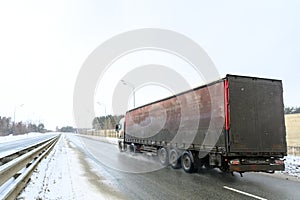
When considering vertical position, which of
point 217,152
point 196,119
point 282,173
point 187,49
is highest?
point 187,49

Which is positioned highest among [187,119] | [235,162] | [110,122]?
[110,122]

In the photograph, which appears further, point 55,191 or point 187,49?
point 187,49

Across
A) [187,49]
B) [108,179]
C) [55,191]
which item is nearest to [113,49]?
[187,49]

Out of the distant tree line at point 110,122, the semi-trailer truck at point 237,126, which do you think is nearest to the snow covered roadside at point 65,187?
the semi-trailer truck at point 237,126

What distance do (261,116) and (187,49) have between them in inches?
525

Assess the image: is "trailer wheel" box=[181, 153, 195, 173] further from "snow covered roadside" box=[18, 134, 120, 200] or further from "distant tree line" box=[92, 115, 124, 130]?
"distant tree line" box=[92, 115, 124, 130]

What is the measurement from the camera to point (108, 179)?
848cm

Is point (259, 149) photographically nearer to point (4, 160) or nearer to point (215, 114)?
point (215, 114)

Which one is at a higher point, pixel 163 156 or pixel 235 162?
pixel 235 162

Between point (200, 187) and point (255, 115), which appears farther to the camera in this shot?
point (255, 115)

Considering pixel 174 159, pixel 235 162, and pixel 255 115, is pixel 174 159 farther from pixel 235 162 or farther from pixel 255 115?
pixel 255 115

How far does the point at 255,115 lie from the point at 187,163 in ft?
11.3

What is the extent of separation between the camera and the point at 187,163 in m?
10.5

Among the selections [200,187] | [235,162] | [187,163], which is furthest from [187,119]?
[200,187]
